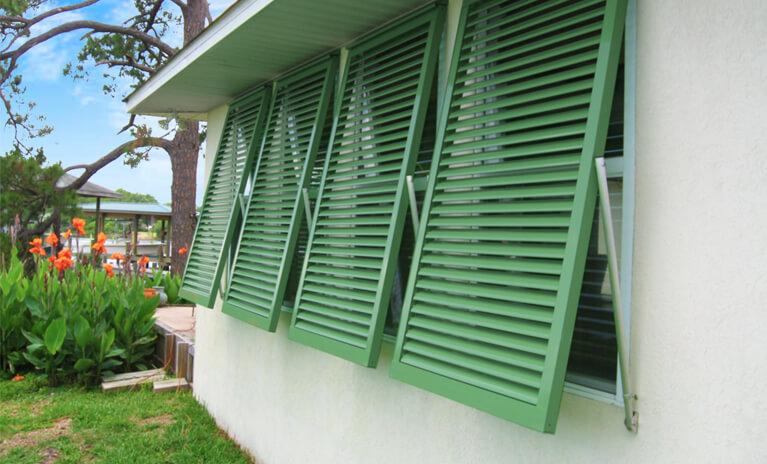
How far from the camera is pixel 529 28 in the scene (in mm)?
2186

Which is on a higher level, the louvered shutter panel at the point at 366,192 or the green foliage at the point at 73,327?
the louvered shutter panel at the point at 366,192

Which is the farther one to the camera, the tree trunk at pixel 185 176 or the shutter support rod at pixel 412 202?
the tree trunk at pixel 185 176

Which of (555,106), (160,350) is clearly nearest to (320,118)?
(555,106)

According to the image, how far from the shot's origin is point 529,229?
2.14 m

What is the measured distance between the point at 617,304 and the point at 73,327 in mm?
6111

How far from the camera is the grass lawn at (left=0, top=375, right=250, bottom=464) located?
4.29 metres

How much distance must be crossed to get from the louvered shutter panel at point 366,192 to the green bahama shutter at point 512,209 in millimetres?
275

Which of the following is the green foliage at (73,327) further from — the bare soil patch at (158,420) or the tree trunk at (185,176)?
the tree trunk at (185,176)

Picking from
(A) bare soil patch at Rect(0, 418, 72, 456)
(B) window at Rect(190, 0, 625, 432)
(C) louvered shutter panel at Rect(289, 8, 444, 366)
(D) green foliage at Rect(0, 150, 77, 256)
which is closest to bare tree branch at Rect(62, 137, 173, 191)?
(D) green foliage at Rect(0, 150, 77, 256)

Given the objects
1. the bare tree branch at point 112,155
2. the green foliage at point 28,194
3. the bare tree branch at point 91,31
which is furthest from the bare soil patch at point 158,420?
the bare tree branch at point 91,31

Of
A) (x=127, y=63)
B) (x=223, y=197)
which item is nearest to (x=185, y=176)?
(x=127, y=63)

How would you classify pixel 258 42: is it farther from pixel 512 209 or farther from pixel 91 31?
pixel 91 31

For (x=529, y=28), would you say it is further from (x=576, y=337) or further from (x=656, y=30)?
(x=576, y=337)

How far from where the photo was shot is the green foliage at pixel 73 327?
19.8ft
